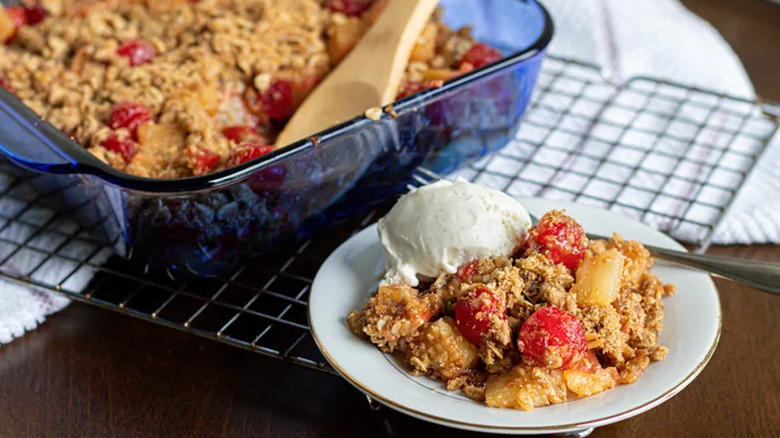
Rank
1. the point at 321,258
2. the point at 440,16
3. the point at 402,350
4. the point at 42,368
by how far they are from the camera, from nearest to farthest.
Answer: the point at 402,350 < the point at 42,368 < the point at 321,258 < the point at 440,16

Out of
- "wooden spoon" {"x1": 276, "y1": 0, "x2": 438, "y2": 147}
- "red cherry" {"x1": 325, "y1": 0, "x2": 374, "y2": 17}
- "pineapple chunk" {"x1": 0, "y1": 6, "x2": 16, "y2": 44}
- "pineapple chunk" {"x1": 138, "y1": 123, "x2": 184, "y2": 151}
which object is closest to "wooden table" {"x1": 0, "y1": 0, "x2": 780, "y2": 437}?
"pineapple chunk" {"x1": 138, "y1": 123, "x2": 184, "y2": 151}

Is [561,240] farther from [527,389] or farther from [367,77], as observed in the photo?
[367,77]

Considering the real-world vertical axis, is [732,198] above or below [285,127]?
below

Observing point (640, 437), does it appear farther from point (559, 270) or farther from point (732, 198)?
point (732, 198)

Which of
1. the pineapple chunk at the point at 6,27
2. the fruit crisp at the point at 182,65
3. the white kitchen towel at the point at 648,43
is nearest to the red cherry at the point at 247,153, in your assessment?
the fruit crisp at the point at 182,65

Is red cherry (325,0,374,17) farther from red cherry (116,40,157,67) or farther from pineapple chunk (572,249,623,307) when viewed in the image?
pineapple chunk (572,249,623,307)

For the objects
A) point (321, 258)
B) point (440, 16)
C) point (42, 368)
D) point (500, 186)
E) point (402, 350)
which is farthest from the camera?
point (440, 16)

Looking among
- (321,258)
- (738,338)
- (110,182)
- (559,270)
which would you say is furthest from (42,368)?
(738,338)

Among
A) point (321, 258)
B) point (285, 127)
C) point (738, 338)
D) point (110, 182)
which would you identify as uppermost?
point (110, 182)
